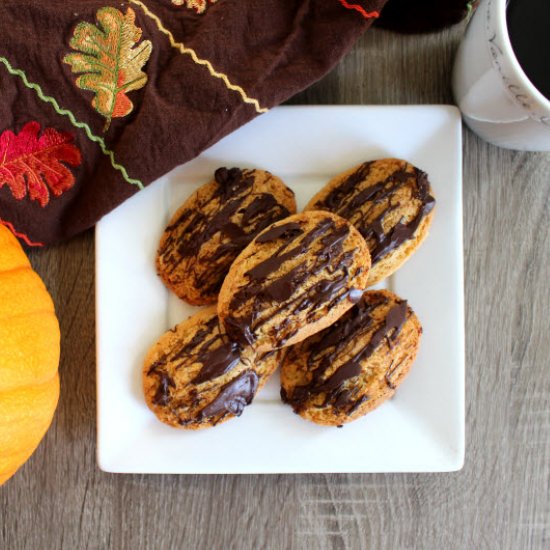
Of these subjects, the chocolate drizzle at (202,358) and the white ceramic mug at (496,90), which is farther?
the chocolate drizzle at (202,358)

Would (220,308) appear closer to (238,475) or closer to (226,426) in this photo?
(226,426)

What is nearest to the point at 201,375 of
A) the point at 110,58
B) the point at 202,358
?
the point at 202,358

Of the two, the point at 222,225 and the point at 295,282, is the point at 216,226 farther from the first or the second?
the point at 295,282

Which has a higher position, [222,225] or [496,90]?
[496,90]

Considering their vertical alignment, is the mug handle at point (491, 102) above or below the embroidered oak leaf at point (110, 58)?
below

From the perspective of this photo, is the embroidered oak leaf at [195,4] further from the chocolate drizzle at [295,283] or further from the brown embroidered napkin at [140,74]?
the chocolate drizzle at [295,283]

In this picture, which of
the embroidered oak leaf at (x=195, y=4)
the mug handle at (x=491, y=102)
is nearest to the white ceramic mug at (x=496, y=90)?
the mug handle at (x=491, y=102)

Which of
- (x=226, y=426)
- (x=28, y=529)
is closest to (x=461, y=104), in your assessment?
(x=226, y=426)
